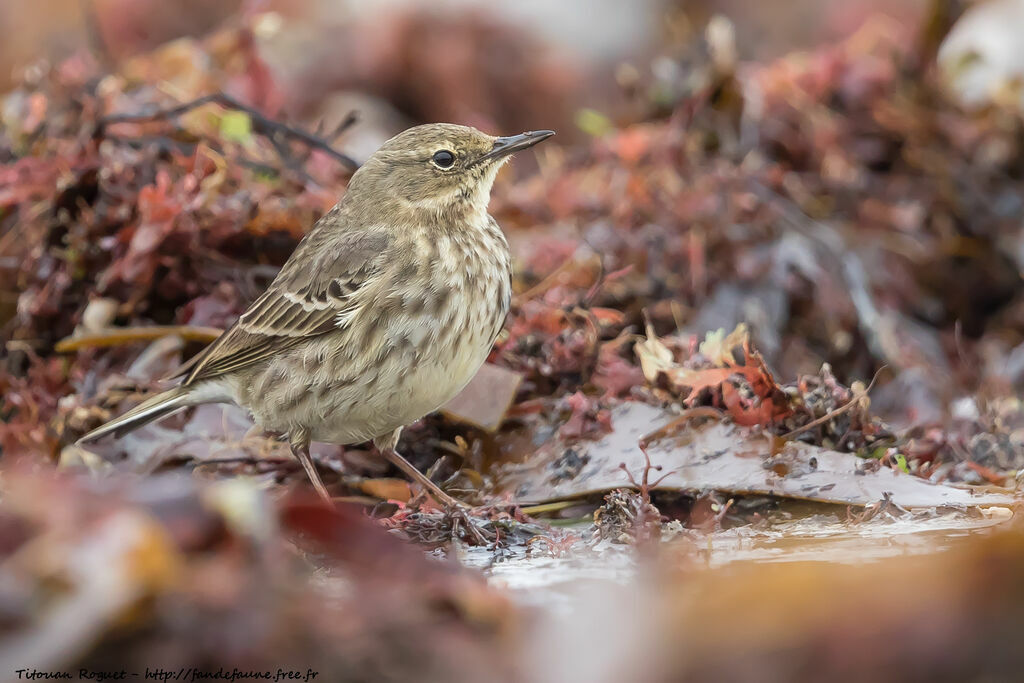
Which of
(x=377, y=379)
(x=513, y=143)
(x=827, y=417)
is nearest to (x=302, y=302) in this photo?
(x=377, y=379)

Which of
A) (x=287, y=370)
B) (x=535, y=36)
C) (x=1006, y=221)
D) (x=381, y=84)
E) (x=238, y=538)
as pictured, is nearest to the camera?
(x=238, y=538)

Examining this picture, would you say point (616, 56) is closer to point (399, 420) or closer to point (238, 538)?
point (399, 420)

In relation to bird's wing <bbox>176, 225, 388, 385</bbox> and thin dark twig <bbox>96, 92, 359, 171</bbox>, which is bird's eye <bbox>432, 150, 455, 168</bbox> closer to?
bird's wing <bbox>176, 225, 388, 385</bbox>

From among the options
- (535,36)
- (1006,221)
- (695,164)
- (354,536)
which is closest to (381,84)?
(535,36)

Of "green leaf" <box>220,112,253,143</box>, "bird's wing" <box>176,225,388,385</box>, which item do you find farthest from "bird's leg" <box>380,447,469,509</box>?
"green leaf" <box>220,112,253,143</box>

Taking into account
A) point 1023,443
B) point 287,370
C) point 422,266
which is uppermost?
point 422,266

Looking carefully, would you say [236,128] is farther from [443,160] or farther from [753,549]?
[753,549]

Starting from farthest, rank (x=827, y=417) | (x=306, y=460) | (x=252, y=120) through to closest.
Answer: (x=252, y=120), (x=306, y=460), (x=827, y=417)
